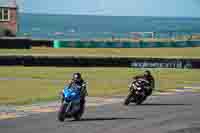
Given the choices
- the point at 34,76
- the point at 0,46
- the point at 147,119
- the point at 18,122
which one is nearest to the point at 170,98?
the point at 147,119

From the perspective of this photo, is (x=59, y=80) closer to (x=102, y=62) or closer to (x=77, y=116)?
(x=102, y=62)

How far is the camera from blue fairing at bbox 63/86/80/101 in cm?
2122

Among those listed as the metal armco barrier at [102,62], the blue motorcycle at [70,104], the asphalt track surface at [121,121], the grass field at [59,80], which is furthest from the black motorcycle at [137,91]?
the metal armco barrier at [102,62]

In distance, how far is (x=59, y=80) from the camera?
146 feet

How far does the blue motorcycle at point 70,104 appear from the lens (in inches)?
831

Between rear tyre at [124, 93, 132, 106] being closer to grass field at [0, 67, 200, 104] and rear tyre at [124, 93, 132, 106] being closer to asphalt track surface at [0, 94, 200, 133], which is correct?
asphalt track surface at [0, 94, 200, 133]

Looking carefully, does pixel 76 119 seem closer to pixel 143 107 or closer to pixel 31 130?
pixel 31 130

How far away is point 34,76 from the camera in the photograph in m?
47.4

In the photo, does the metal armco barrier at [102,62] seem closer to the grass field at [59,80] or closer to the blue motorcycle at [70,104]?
the grass field at [59,80]

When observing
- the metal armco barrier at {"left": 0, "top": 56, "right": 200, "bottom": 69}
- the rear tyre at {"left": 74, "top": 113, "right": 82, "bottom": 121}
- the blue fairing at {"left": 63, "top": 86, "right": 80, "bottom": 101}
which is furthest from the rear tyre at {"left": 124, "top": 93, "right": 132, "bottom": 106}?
the metal armco barrier at {"left": 0, "top": 56, "right": 200, "bottom": 69}

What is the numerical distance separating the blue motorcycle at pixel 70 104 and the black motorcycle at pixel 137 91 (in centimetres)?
612

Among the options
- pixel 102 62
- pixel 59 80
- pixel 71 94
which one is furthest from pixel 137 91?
pixel 102 62

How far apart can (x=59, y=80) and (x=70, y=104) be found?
23449 mm

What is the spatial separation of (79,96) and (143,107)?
5.75 metres
